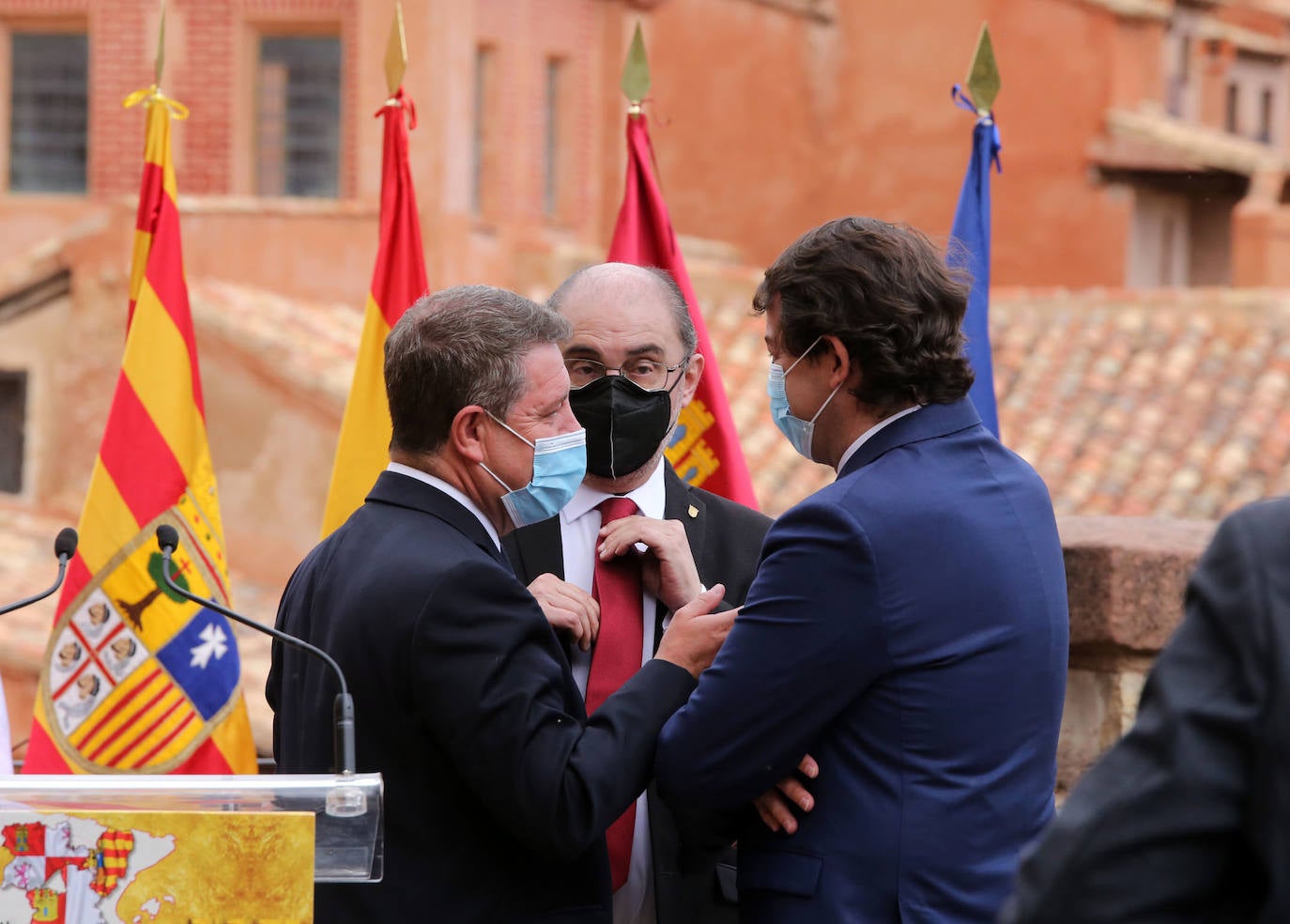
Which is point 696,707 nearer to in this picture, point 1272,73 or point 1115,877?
point 1115,877

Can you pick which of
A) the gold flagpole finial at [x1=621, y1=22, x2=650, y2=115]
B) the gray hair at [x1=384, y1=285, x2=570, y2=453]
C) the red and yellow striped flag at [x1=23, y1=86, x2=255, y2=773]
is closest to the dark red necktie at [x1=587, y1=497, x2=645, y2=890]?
the gray hair at [x1=384, y1=285, x2=570, y2=453]

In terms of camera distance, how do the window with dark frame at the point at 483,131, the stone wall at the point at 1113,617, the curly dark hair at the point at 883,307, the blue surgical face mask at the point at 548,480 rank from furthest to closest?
the window with dark frame at the point at 483,131 → the stone wall at the point at 1113,617 → the blue surgical face mask at the point at 548,480 → the curly dark hair at the point at 883,307

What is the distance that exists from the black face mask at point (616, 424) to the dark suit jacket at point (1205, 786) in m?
1.80

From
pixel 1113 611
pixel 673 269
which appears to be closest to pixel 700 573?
pixel 1113 611

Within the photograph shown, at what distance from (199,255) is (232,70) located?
5.39 ft

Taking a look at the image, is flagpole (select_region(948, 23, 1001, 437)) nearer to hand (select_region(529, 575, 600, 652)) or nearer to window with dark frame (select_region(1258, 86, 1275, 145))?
hand (select_region(529, 575, 600, 652))

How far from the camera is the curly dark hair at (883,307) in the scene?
2.54m

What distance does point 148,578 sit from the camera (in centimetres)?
495

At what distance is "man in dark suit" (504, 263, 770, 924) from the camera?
115 inches

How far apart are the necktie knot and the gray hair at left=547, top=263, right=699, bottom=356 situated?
0.33m

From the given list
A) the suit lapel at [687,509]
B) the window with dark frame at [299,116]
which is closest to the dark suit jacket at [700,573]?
the suit lapel at [687,509]

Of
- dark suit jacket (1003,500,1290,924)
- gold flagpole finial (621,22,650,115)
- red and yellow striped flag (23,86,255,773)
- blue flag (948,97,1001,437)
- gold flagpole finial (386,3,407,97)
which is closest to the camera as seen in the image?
dark suit jacket (1003,500,1290,924)

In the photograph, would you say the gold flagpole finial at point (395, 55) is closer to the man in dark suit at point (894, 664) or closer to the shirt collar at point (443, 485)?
the shirt collar at point (443, 485)

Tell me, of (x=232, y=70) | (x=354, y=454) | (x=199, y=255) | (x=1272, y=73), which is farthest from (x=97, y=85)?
(x=1272, y=73)
